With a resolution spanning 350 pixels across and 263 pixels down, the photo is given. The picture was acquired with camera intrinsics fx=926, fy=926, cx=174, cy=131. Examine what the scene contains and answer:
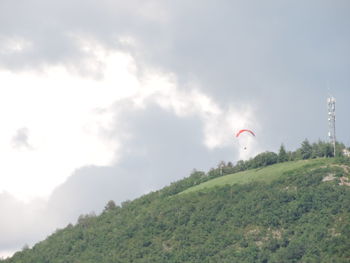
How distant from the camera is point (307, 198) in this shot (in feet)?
612

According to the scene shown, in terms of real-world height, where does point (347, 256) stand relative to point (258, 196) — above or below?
below

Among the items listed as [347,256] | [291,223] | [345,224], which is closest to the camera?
[347,256]

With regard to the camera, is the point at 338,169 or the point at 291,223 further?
the point at 338,169

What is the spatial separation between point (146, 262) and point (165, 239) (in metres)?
10.6

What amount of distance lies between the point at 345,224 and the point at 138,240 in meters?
49.7

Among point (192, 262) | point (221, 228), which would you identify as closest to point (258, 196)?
point (221, 228)

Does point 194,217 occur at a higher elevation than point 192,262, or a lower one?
higher

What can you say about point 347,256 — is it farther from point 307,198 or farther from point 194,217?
point 194,217

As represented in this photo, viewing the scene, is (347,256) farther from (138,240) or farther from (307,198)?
(138,240)

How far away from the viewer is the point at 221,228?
190625 millimetres

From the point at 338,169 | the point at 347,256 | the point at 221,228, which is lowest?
the point at 347,256

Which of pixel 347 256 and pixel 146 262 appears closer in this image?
pixel 347 256

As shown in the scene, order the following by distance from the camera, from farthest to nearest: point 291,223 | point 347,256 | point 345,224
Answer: point 291,223 < point 345,224 < point 347,256

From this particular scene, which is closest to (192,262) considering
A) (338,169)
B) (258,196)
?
(258,196)
